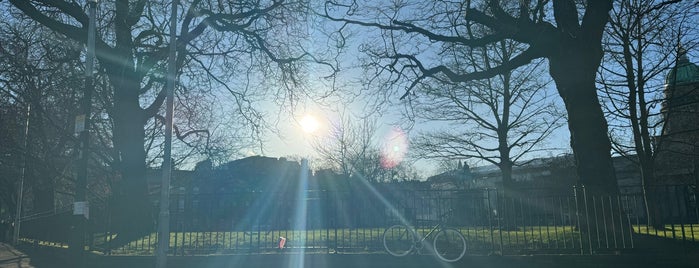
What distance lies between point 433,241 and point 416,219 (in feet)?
2.90

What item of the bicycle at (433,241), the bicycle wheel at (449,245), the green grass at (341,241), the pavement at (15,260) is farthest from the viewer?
the pavement at (15,260)

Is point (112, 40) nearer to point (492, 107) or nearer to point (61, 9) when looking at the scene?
point (61, 9)

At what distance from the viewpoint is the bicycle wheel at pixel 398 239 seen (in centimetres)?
1193

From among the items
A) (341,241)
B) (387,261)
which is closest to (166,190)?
(341,241)

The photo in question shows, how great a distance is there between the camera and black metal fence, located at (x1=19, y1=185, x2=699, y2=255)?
11375 millimetres

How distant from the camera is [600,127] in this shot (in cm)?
1225

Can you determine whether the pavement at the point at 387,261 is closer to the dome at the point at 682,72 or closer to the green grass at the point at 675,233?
A: the green grass at the point at 675,233

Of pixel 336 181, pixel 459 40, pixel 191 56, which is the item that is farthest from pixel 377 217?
pixel 336 181

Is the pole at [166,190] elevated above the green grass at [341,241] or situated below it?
above

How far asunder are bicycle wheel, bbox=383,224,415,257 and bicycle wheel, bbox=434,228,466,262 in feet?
1.89

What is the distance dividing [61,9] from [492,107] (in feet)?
61.7

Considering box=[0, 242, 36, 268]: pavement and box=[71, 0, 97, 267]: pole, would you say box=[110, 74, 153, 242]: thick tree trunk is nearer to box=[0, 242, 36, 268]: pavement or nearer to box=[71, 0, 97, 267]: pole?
box=[0, 242, 36, 268]: pavement

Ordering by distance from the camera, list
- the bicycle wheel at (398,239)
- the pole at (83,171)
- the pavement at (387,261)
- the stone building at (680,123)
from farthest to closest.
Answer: the stone building at (680,123) < the bicycle wheel at (398,239) < the pole at (83,171) < the pavement at (387,261)

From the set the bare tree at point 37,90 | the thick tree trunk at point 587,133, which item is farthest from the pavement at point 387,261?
the bare tree at point 37,90
